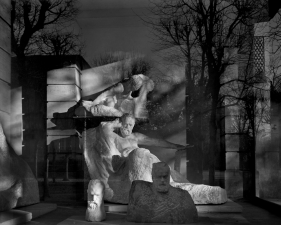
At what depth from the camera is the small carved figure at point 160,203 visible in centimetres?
466

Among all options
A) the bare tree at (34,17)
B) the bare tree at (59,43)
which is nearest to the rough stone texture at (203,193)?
the bare tree at (59,43)

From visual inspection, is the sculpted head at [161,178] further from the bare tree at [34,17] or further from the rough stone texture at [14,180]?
the bare tree at [34,17]

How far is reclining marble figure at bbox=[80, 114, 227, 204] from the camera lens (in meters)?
6.14

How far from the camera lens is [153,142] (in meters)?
6.56

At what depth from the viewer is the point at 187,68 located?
6555 mm

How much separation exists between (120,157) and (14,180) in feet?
4.41

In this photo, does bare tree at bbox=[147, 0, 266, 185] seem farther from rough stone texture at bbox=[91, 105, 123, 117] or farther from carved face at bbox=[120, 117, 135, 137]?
rough stone texture at bbox=[91, 105, 123, 117]

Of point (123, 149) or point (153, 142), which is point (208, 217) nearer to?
point (153, 142)

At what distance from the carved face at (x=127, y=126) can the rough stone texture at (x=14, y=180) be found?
124cm

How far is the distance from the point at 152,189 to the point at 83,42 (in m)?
2.48

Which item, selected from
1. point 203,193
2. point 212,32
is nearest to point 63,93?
point 212,32

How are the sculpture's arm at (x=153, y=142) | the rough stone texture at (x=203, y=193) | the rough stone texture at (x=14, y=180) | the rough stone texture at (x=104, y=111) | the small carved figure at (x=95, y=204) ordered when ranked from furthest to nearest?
the rough stone texture at (x=104, y=111) < the sculpture's arm at (x=153, y=142) < the rough stone texture at (x=203, y=193) < the rough stone texture at (x=14, y=180) < the small carved figure at (x=95, y=204)

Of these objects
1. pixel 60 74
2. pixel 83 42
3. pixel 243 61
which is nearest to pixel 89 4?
pixel 83 42

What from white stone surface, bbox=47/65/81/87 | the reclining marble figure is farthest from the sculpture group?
white stone surface, bbox=47/65/81/87
